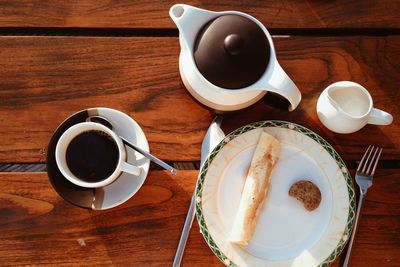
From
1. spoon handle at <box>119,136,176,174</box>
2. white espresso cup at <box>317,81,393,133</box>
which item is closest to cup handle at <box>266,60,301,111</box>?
white espresso cup at <box>317,81,393,133</box>

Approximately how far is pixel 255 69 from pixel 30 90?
0.50 metres

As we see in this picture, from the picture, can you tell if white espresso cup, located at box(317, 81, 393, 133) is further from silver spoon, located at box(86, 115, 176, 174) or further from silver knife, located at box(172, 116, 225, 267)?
silver spoon, located at box(86, 115, 176, 174)

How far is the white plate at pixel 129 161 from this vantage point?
0.92 m

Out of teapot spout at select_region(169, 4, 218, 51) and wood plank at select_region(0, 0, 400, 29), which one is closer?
teapot spout at select_region(169, 4, 218, 51)

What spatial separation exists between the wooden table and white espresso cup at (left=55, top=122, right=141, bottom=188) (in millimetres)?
110

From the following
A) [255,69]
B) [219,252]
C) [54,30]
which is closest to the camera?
[255,69]

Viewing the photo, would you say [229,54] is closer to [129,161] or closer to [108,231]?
[129,161]

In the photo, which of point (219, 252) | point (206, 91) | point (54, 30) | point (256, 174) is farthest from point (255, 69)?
point (54, 30)

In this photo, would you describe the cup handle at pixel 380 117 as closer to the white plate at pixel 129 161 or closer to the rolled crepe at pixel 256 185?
the rolled crepe at pixel 256 185

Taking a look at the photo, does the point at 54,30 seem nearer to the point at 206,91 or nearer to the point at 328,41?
the point at 206,91

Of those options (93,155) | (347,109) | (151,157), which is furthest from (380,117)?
(93,155)

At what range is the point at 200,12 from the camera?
810 millimetres

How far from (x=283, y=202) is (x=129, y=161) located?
0.33 meters

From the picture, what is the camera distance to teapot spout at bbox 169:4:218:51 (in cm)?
80
